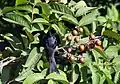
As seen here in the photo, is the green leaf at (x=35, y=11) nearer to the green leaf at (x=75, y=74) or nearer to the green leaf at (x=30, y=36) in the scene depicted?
the green leaf at (x=30, y=36)

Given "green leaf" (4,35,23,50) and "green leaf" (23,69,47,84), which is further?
"green leaf" (4,35,23,50)

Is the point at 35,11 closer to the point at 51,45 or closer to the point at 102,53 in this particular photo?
the point at 51,45

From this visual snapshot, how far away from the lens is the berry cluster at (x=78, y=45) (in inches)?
54.4

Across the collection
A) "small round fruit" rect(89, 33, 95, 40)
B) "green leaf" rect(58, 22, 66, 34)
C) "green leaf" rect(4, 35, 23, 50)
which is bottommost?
"green leaf" rect(4, 35, 23, 50)

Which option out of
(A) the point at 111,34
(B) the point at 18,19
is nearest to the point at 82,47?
(A) the point at 111,34

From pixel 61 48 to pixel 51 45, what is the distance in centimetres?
4

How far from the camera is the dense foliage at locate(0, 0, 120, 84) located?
137 centimetres

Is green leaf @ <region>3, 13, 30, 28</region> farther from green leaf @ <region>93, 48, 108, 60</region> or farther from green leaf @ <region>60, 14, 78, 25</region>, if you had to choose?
green leaf @ <region>93, 48, 108, 60</region>

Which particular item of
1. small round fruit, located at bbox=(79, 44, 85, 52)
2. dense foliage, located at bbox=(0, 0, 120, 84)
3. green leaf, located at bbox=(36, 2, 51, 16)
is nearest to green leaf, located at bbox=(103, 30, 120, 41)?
dense foliage, located at bbox=(0, 0, 120, 84)

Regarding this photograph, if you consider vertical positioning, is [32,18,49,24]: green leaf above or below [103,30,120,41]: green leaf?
above

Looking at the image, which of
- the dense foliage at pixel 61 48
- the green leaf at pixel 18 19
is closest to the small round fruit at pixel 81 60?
the dense foliage at pixel 61 48

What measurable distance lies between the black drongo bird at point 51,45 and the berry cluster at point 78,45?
0.16 ft

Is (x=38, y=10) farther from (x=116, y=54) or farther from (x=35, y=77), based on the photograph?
(x=116, y=54)

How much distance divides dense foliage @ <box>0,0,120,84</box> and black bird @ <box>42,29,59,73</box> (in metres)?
0.02
